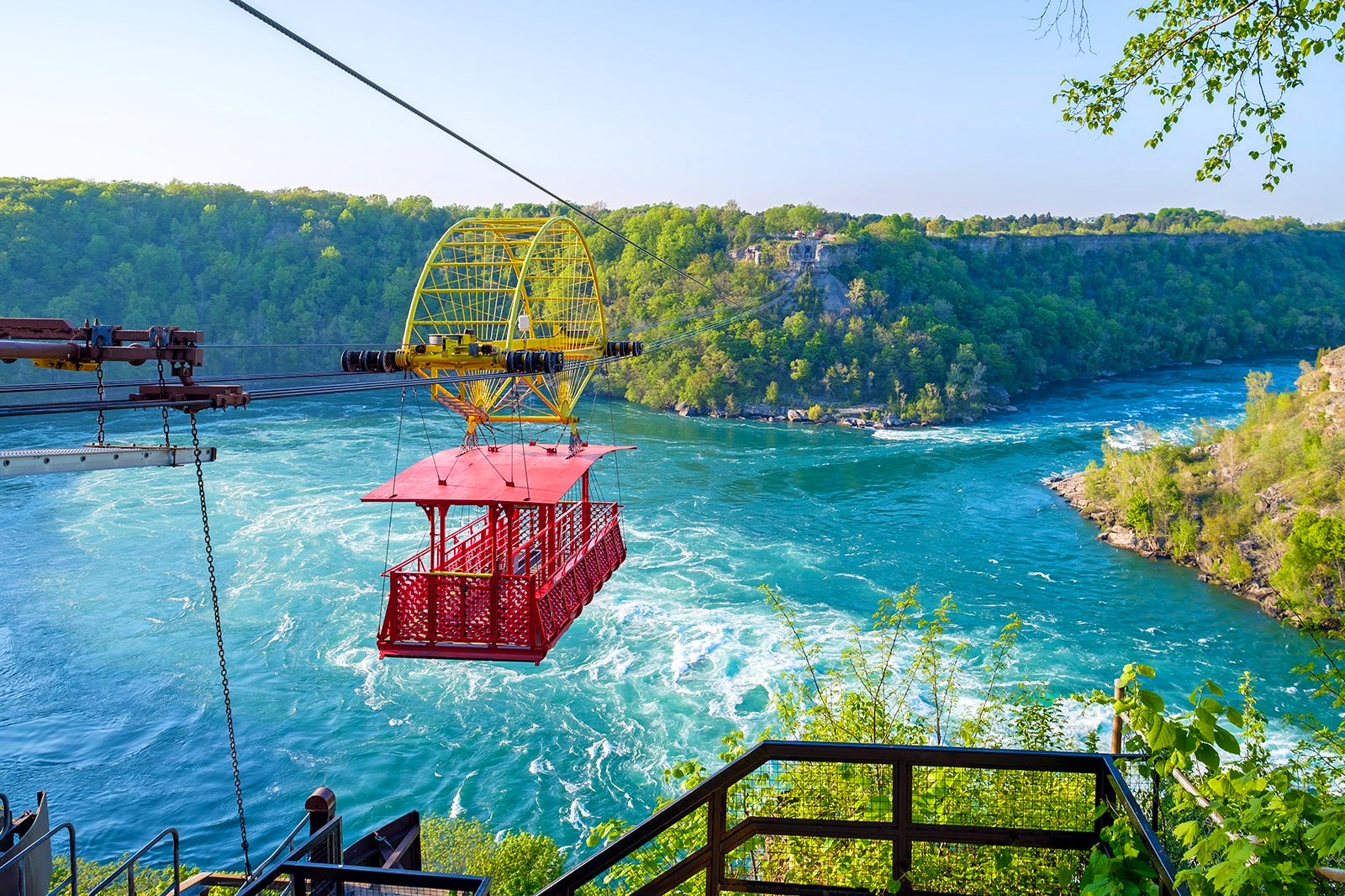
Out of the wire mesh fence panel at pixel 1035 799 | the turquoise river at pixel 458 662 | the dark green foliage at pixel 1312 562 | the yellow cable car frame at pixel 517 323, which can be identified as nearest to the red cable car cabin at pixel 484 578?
the yellow cable car frame at pixel 517 323

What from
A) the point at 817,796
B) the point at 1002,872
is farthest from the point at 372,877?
the point at 1002,872

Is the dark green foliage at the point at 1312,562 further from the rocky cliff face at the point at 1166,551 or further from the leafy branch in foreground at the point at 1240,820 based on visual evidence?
the leafy branch in foreground at the point at 1240,820

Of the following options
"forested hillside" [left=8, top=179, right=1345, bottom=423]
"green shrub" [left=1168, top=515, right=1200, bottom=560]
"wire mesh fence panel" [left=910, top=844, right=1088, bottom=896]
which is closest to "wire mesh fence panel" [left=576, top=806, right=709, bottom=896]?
"wire mesh fence panel" [left=910, top=844, right=1088, bottom=896]

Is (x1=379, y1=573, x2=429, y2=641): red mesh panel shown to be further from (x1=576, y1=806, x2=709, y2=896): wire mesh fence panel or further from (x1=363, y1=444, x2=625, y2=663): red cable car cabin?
(x1=576, y1=806, x2=709, y2=896): wire mesh fence panel

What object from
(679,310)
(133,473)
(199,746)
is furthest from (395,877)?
(679,310)

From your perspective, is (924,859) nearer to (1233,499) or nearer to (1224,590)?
(1224,590)
